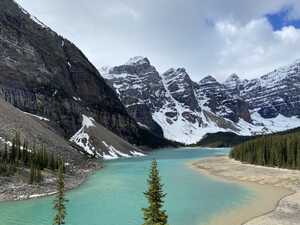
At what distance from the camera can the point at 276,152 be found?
380 feet

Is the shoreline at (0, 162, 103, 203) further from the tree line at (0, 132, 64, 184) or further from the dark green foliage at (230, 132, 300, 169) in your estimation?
the dark green foliage at (230, 132, 300, 169)

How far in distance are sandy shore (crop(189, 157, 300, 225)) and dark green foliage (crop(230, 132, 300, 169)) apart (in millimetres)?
9283

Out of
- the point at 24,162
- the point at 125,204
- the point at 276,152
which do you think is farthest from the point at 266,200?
the point at 276,152

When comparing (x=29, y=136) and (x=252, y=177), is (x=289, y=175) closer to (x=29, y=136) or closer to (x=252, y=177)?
(x=252, y=177)

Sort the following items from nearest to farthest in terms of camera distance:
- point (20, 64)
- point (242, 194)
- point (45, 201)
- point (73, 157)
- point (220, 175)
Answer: point (45, 201)
point (242, 194)
point (220, 175)
point (73, 157)
point (20, 64)

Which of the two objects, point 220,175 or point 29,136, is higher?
A: point 29,136

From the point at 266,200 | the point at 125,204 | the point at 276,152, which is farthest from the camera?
the point at 276,152

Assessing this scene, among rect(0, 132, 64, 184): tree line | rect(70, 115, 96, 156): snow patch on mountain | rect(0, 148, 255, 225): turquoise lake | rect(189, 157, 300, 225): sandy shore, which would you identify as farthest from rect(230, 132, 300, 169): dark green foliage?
rect(70, 115, 96, 156): snow patch on mountain

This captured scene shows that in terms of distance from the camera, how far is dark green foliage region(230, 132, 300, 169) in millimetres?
109875

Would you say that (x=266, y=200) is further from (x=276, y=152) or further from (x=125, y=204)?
(x=276, y=152)

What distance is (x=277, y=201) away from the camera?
60.1 meters

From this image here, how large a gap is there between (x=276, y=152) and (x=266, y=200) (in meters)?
57.8

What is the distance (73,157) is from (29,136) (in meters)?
15.5

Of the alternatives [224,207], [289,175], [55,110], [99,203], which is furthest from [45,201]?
[55,110]
